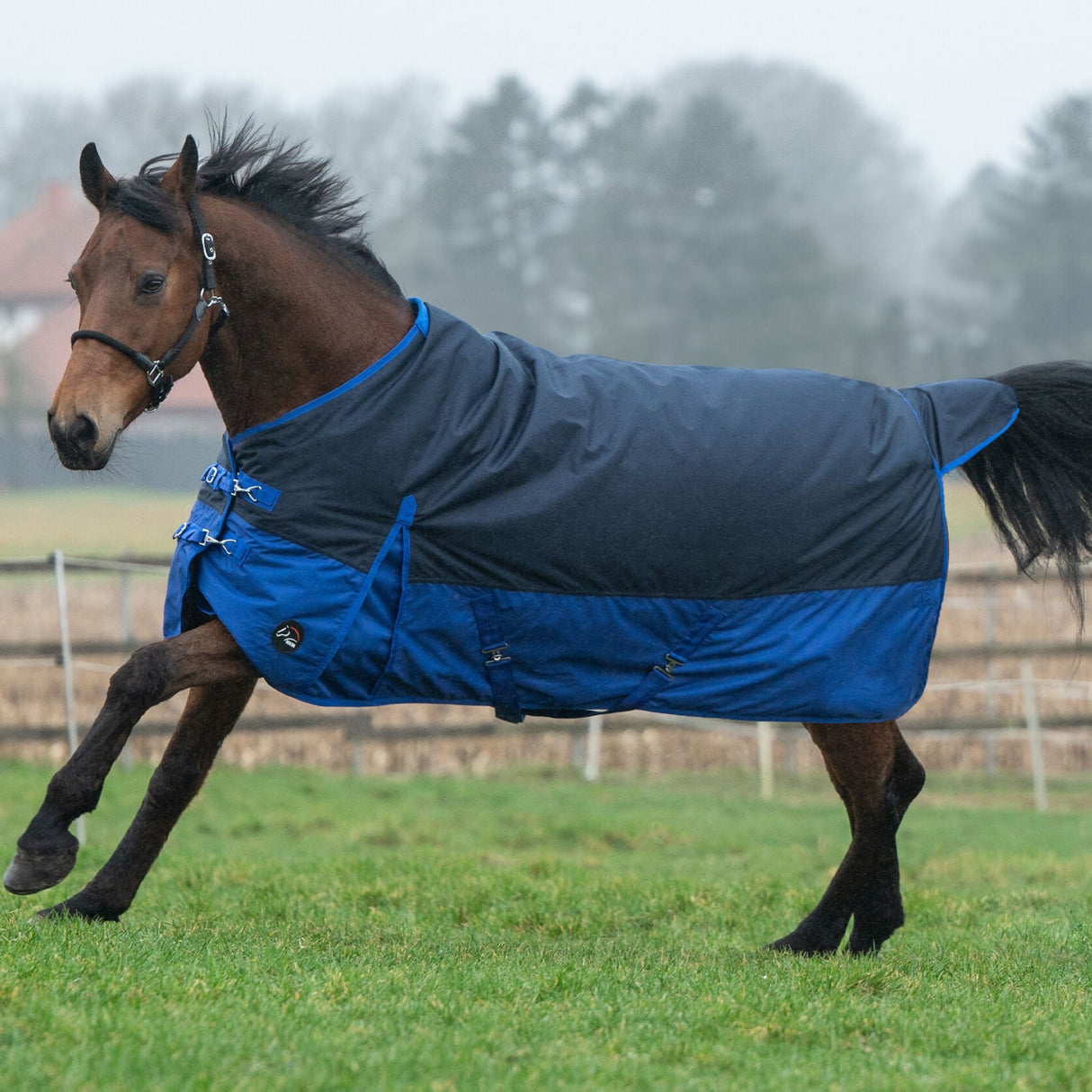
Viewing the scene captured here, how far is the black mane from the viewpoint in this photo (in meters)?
4.71

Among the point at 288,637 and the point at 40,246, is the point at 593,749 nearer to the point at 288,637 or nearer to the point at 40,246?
the point at 288,637

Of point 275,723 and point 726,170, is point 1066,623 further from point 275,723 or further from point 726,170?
point 726,170

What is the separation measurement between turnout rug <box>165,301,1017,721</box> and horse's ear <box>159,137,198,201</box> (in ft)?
2.51

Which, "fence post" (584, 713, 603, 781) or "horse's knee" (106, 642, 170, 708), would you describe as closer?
"horse's knee" (106, 642, 170, 708)

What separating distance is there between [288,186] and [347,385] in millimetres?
857

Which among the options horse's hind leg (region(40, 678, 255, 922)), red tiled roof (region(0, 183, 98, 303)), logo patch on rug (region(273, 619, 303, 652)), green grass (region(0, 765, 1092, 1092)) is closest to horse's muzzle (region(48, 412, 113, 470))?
logo patch on rug (region(273, 619, 303, 652))

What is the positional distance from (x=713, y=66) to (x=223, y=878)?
238 feet

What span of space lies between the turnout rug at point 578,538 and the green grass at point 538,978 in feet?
2.93

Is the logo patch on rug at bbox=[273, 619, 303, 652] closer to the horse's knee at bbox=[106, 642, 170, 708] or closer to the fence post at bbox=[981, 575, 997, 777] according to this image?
the horse's knee at bbox=[106, 642, 170, 708]

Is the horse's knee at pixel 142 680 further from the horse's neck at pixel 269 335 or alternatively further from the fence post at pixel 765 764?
the fence post at pixel 765 764

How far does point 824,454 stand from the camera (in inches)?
193

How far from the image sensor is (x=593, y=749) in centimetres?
1196

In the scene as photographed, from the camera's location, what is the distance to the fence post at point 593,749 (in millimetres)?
11875

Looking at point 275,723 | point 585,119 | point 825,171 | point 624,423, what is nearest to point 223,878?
point 624,423
